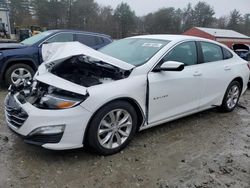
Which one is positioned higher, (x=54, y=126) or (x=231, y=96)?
(x=54, y=126)

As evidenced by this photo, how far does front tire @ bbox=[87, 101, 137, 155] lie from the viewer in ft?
10.4

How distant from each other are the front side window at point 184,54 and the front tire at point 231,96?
1.23 meters

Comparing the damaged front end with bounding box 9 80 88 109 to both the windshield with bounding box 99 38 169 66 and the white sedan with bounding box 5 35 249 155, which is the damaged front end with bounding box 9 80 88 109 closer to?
the white sedan with bounding box 5 35 249 155

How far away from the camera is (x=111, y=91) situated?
3.22 metres

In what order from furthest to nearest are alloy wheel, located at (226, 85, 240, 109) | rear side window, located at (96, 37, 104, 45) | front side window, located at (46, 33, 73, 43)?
rear side window, located at (96, 37, 104, 45) → front side window, located at (46, 33, 73, 43) → alloy wheel, located at (226, 85, 240, 109)

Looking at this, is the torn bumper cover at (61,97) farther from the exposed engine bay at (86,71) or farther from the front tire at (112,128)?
the front tire at (112,128)

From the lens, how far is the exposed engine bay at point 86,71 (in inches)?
135

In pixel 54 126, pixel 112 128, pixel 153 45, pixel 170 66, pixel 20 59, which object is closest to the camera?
pixel 54 126

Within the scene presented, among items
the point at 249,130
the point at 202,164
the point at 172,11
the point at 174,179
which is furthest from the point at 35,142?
the point at 172,11

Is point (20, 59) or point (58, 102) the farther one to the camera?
point (20, 59)

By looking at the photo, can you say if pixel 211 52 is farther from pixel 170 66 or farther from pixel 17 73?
pixel 17 73

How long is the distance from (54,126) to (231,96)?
378 centimetres

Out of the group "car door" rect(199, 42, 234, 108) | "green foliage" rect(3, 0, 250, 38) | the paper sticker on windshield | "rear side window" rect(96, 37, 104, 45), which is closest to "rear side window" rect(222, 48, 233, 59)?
"car door" rect(199, 42, 234, 108)

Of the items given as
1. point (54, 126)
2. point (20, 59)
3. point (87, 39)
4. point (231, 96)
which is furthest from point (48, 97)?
point (87, 39)
